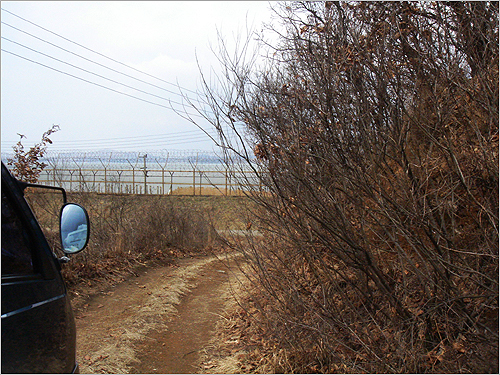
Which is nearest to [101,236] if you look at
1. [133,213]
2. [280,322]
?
[133,213]

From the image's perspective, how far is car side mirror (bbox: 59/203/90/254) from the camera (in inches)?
91.7

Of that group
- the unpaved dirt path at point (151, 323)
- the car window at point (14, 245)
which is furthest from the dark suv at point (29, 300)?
the unpaved dirt path at point (151, 323)

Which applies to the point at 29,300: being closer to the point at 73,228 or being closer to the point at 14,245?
the point at 14,245

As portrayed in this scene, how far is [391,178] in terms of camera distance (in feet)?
13.7

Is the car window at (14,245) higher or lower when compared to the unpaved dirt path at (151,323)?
higher

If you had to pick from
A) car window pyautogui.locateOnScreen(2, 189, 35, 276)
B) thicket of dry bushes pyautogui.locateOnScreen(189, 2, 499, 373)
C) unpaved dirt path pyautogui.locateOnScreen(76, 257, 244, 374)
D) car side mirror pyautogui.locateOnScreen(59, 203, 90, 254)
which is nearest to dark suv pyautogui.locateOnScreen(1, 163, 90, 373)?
car window pyautogui.locateOnScreen(2, 189, 35, 276)

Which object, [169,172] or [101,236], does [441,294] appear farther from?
[169,172]

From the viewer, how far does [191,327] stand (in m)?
6.57

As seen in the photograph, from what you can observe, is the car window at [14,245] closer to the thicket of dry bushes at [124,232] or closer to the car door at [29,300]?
the car door at [29,300]

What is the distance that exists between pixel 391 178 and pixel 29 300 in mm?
3317

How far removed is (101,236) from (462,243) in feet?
25.0

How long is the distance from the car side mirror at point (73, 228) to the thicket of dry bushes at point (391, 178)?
2087 millimetres

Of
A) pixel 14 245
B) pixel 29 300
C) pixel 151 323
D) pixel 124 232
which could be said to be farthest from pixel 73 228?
pixel 124 232

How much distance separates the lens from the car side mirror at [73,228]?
2328 millimetres
